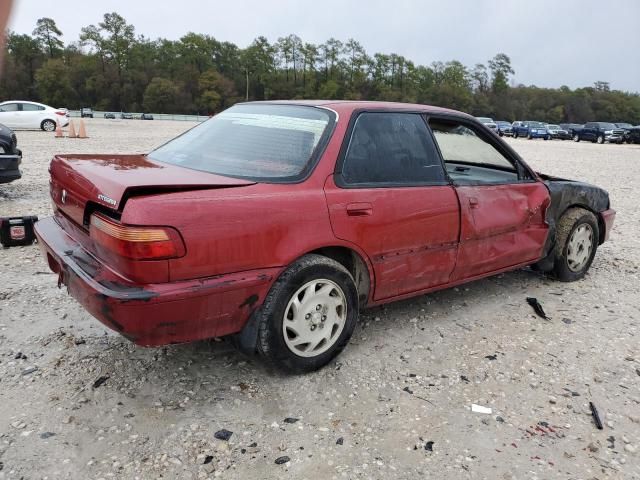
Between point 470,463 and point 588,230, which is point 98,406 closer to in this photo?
point 470,463

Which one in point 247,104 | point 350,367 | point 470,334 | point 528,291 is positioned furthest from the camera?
point 528,291

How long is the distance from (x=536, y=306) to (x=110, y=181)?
323cm

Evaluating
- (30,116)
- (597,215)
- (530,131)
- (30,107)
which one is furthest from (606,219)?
(530,131)

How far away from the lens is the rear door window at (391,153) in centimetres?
314

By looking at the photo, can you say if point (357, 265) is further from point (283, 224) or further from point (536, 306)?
point (536, 306)

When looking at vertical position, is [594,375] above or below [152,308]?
below

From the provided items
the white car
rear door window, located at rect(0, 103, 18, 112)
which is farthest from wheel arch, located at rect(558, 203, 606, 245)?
rear door window, located at rect(0, 103, 18, 112)

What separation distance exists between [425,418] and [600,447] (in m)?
0.82

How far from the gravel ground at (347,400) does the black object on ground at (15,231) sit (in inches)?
49.2

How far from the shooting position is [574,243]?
4.70 meters

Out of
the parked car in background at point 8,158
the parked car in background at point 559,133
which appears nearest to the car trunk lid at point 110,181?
the parked car in background at point 8,158

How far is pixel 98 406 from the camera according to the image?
2.65 m

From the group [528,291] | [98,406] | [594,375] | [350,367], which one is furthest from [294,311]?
[528,291]

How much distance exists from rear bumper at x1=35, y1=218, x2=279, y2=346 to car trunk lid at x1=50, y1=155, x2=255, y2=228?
1.02 ft
